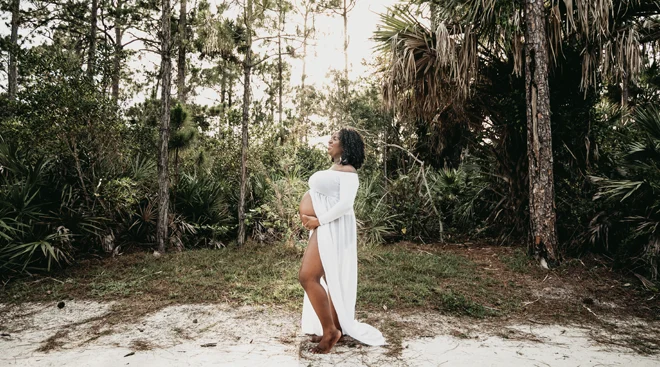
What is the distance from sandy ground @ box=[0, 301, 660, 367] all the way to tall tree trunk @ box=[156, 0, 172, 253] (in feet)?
9.93

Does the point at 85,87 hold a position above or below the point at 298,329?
above

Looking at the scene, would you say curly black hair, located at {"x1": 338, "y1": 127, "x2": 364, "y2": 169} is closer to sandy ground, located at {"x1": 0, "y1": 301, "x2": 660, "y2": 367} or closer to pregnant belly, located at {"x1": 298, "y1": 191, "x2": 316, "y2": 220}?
pregnant belly, located at {"x1": 298, "y1": 191, "x2": 316, "y2": 220}

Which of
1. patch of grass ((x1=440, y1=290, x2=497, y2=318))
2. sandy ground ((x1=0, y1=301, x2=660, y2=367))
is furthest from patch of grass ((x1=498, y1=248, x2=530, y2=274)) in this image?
sandy ground ((x1=0, y1=301, x2=660, y2=367))

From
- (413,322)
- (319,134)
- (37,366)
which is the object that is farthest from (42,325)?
(319,134)

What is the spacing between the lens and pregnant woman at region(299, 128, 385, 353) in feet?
10.4

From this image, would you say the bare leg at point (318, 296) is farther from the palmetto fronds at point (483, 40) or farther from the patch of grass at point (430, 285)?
the palmetto fronds at point (483, 40)

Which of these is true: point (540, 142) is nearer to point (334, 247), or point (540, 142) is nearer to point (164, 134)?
point (334, 247)

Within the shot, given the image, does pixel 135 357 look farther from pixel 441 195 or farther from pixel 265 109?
pixel 265 109

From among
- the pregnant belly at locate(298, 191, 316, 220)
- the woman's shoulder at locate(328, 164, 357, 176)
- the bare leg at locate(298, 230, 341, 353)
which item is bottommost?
the bare leg at locate(298, 230, 341, 353)

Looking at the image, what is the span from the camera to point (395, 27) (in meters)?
7.85

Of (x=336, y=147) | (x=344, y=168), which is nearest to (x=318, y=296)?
(x=344, y=168)

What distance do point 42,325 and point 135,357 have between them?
165 centimetres

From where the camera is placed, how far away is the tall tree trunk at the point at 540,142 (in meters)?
6.19

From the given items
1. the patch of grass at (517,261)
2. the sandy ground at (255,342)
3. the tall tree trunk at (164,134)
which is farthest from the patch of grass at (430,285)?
the tall tree trunk at (164,134)
